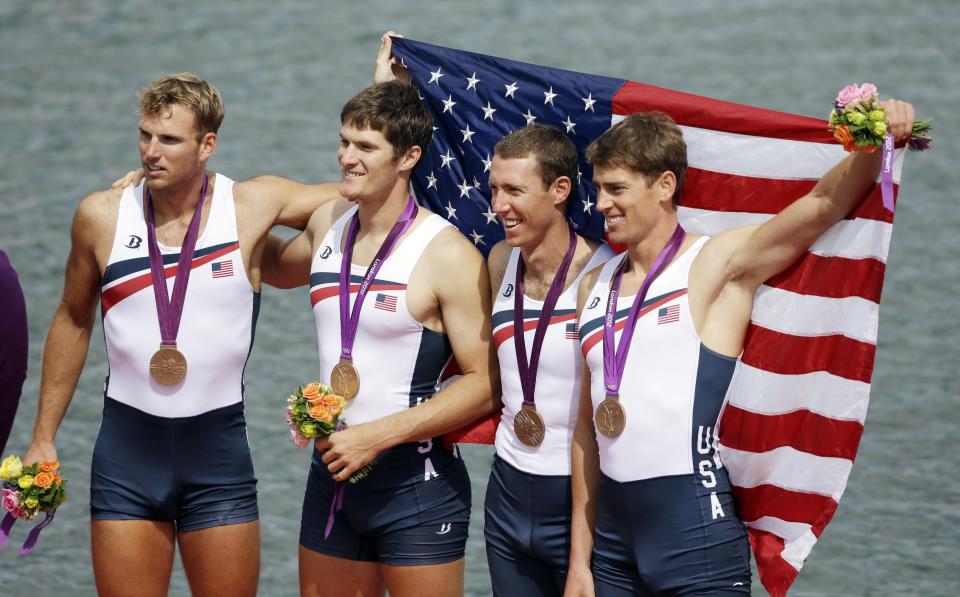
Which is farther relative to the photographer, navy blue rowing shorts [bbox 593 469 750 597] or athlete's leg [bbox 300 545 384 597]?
athlete's leg [bbox 300 545 384 597]

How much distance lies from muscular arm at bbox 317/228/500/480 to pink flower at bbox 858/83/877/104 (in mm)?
1732

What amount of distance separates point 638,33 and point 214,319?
15.9m

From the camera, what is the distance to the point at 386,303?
232 inches

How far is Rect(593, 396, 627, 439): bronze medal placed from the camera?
17.7 feet

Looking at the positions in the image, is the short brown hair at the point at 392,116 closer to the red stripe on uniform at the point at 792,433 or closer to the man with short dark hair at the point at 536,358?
the man with short dark hair at the point at 536,358

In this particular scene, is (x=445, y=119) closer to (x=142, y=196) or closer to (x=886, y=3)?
(x=142, y=196)

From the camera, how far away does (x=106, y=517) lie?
6.08 metres

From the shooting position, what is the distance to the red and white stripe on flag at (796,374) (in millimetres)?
5609

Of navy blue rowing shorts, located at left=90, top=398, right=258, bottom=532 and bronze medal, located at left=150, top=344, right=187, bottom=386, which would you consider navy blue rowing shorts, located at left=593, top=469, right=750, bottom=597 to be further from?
bronze medal, located at left=150, top=344, right=187, bottom=386

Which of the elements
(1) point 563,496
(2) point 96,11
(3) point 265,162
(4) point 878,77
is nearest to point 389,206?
(1) point 563,496

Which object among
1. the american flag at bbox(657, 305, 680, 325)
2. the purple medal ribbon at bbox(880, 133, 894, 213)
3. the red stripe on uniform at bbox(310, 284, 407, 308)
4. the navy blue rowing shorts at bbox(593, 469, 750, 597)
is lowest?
the navy blue rowing shorts at bbox(593, 469, 750, 597)

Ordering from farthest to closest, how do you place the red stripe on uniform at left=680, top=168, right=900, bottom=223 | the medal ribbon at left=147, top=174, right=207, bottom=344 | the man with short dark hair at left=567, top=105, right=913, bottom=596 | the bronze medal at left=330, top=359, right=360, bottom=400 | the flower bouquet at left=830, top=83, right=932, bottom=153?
the medal ribbon at left=147, top=174, right=207, bottom=344 → the bronze medal at left=330, top=359, right=360, bottom=400 → the red stripe on uniform at left=680, top=168, right=900, bottom=223 → the man with short dark hair at left=567, top=105, right=913, bottom=596 → the flower bouquet at left=830, top=83, right=932, bottom=153

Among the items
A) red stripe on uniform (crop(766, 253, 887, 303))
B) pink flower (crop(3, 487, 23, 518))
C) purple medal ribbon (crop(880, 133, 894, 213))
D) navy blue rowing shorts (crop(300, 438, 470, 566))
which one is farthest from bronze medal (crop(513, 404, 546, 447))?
pink flower (crop(3, 487, 23, 518))

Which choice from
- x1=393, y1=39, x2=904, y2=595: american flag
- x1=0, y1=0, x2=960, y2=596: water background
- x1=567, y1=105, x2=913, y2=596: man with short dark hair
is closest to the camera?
x1=567, y1=105, x2=913, y2=596: man with short dark hair
